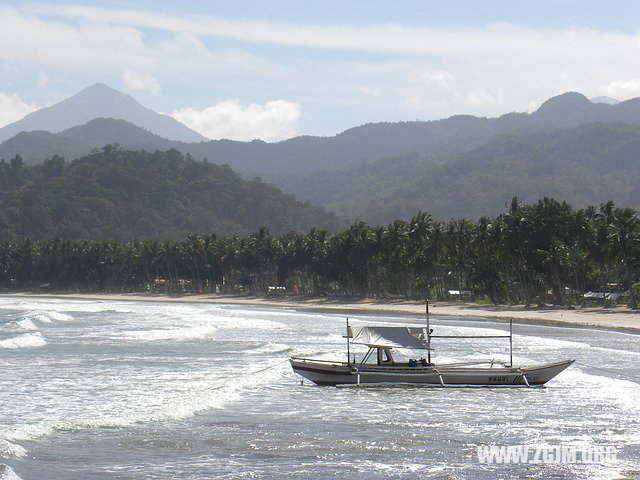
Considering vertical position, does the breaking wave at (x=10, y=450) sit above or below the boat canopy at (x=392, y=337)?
below

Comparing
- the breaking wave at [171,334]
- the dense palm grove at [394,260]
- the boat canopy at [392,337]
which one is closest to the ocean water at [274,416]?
the boat canopy at [392,337]

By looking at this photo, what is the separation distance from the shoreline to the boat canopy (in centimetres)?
1934

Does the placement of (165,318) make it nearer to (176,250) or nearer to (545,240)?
(545,240)

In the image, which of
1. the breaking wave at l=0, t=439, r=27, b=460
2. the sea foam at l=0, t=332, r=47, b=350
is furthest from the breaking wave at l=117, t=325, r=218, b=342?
the breaking wave at l=0, t=439, r=27, b=460

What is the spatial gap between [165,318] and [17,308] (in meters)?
27.7

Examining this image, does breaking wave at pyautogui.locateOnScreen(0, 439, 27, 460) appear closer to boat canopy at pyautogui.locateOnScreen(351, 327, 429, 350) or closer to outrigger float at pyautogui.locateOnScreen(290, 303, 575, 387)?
outrigger float at pyautogui.locateOnScreen(290, 303, 575, 387)

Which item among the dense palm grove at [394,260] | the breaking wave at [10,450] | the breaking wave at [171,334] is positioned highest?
the dense palm grove at [394,260]

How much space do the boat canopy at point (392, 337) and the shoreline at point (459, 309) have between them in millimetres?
19344

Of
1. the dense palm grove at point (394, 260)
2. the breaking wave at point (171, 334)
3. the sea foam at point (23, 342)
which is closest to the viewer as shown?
the sea foam at point (23, 342)

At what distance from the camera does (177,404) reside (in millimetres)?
27562

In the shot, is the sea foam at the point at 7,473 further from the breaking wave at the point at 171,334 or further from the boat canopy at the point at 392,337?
the breaking wave at the point at 171,334

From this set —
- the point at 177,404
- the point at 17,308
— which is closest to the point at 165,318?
the point at 17,308

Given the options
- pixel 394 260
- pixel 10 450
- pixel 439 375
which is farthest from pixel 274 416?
pixel 394 260

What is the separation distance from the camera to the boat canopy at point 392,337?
3092cm
